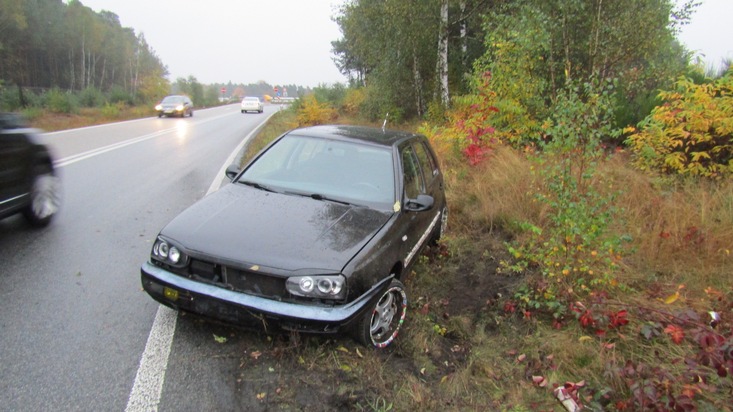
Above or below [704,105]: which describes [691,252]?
below

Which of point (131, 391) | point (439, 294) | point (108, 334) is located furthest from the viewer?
point (439, 294)

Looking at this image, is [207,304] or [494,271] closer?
[207,304]

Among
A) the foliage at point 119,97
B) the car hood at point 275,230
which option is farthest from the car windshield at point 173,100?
the car hood at point 275,230

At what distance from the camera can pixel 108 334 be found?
10.3 ft

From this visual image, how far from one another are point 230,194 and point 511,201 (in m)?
3.89

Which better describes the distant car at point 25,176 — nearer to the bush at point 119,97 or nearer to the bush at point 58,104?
the bush at point 58,104

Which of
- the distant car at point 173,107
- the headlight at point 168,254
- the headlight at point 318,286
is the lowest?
the headlight at point 318,286

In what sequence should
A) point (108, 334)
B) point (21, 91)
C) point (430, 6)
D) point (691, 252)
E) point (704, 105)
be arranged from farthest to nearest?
point (21, 91), point (430, 6), point (704, 105), point (691, 252), point (108, 334)

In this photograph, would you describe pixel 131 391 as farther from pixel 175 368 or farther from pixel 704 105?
pixel 704 105

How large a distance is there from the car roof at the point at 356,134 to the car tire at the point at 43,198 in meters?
3.07

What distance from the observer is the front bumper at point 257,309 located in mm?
2797

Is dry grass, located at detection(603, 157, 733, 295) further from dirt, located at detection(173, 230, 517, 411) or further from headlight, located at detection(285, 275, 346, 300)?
headlight, located at detection(285, 275, 346, 300)

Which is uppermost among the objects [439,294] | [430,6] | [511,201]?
[430,6]

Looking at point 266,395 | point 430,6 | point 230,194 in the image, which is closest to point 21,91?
point 430,6
